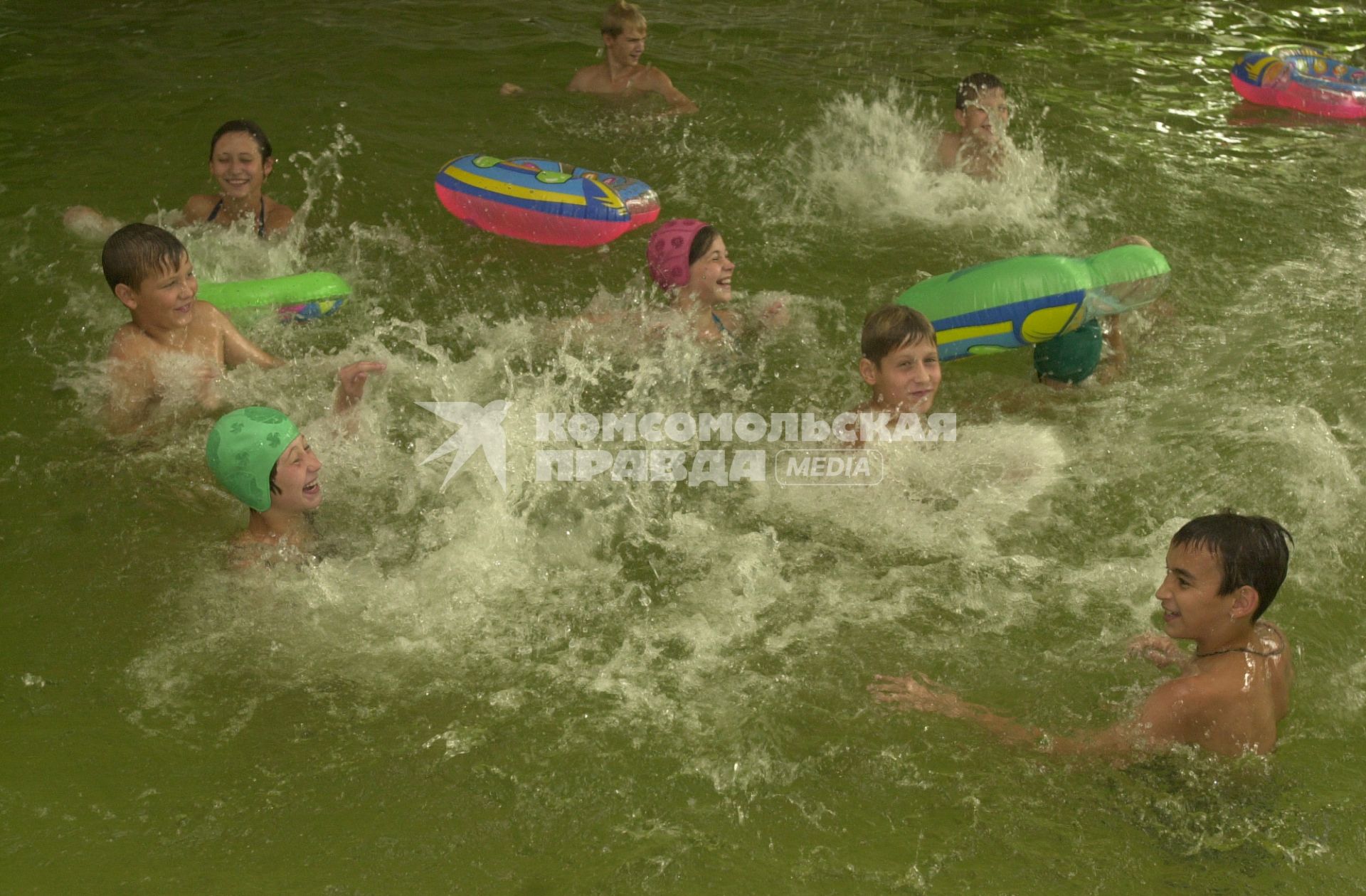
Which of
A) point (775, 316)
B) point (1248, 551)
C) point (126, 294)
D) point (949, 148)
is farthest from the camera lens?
point (949, 148)

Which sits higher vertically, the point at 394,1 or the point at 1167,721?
the point at 394,1

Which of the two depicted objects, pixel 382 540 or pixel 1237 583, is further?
pixel 382 540

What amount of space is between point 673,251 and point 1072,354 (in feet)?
6.57

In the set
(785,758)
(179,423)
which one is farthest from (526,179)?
(785,758)

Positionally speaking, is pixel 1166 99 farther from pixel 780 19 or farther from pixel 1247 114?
pixel 780 19

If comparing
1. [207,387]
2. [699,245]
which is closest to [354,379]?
[207,387]

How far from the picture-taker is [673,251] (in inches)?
238

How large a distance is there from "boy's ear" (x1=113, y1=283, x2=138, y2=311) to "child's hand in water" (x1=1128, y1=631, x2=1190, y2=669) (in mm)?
4480

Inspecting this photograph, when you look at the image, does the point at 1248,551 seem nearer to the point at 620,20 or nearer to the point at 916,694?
the point at 916,694

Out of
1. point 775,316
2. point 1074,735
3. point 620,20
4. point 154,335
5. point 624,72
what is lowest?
point 1074,735

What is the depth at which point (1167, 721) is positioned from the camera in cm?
379

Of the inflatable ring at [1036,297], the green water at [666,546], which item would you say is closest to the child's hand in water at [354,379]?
the green water at [666,546]

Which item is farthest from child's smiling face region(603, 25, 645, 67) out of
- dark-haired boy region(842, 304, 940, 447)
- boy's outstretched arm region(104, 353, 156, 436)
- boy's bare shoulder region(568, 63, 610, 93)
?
boy's outstretched arm region(104, 353, 156, 436)

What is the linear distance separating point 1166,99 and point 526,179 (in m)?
5.32
